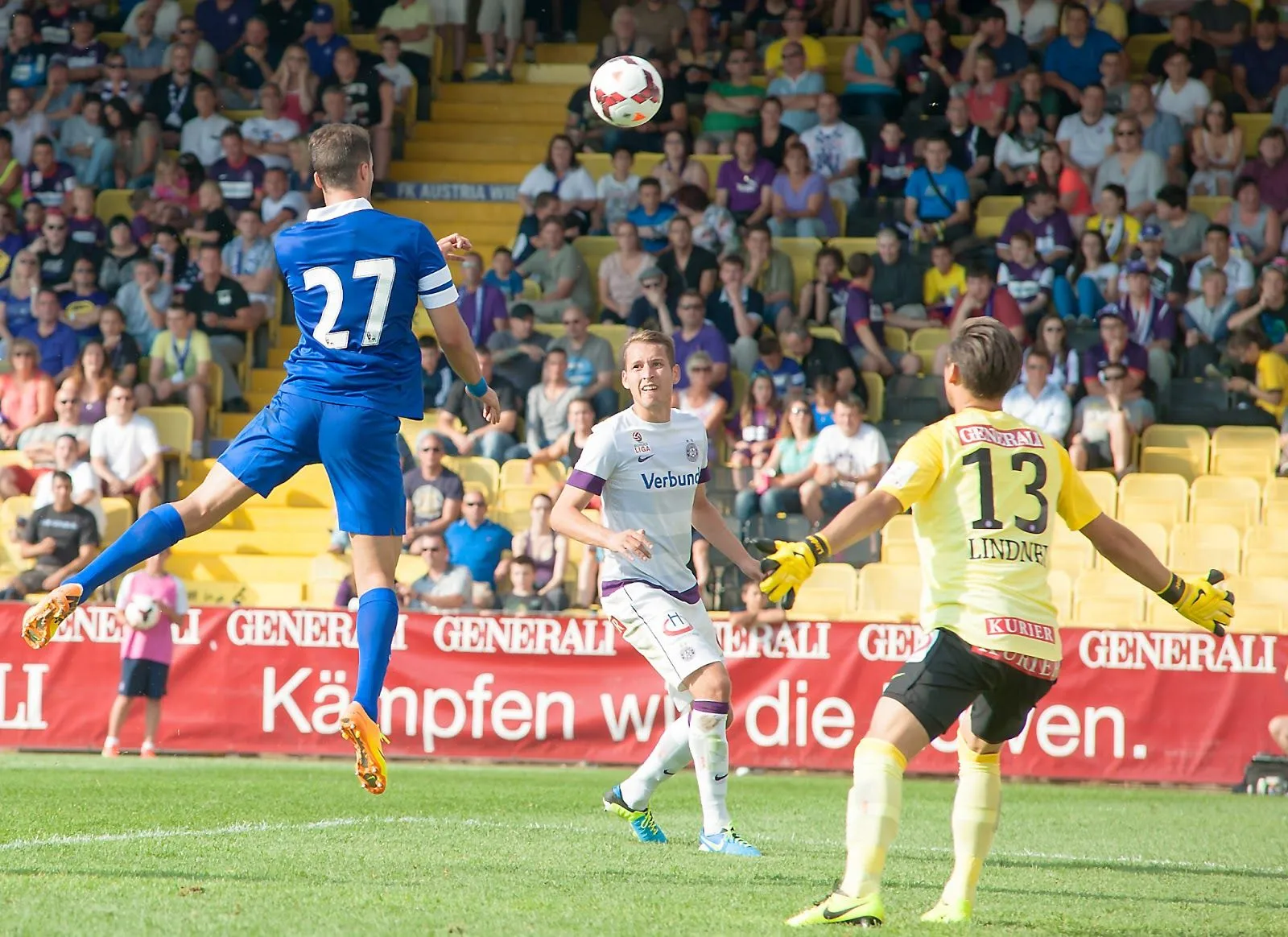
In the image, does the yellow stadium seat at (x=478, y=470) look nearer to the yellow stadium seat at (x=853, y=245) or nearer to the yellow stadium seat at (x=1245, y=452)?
the yellow stadium seat at (x=853, y=245)

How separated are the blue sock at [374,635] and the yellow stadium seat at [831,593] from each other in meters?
8.35

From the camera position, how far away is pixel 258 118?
19781mm

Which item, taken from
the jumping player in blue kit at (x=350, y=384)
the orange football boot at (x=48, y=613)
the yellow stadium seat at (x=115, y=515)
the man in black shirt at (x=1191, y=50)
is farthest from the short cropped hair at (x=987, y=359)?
the man in black shirt at (x=1191, y=50)

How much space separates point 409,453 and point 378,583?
10097 mm

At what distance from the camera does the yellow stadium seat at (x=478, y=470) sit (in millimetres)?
15969

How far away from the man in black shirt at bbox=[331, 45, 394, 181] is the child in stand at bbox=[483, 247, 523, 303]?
113 inches

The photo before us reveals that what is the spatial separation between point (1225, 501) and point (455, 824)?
29.6 ft

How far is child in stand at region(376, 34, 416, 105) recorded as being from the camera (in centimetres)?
2025

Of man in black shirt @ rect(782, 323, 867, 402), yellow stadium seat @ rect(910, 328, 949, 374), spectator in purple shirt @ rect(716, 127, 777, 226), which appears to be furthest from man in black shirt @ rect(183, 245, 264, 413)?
yellow stadium seat @ rect(910, 328, 949, 374)

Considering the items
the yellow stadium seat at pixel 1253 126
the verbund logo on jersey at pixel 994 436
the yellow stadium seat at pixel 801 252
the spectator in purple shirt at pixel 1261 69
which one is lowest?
the verbund logo on jersey at pixel 994 436

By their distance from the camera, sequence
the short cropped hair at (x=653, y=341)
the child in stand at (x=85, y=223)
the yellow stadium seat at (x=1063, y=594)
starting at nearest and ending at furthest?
1. the short cropped hair at (x=653, y=341)
2. the yellow stadium seat at (x=1063, y=594)
3. the child in stand at (x=85, y=223)

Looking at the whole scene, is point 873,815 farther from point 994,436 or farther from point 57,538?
point 57,538

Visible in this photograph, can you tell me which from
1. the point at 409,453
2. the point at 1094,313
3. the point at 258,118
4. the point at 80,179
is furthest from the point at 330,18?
the point at 1094,313

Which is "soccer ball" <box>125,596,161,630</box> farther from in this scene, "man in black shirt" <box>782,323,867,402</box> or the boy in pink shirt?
"man in black shirt" <box>782,323,867,402</box>
